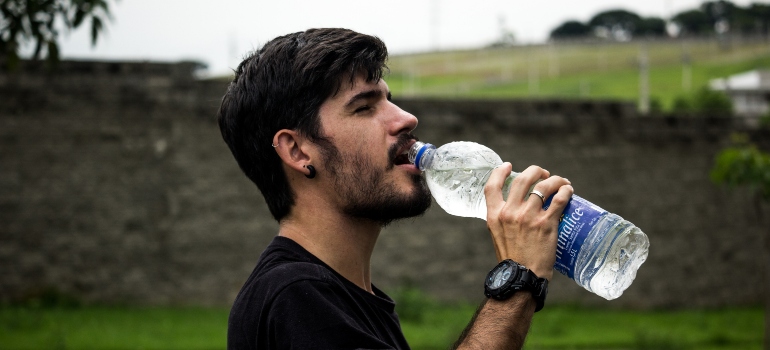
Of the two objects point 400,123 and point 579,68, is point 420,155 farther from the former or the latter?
point 579,68

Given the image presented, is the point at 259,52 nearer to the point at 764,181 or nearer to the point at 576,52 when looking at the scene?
the point at 764,181

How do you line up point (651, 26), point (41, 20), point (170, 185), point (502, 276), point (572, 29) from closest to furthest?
point (502, 276)
point (41, 20)
point (170, 185)
point (651, 26)
point (572, 29)

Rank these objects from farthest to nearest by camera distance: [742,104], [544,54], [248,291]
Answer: [544,54], [742,104], [248,291]

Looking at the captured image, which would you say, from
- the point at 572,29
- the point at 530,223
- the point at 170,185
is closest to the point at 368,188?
the point at 530,223

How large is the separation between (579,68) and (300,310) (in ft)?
155

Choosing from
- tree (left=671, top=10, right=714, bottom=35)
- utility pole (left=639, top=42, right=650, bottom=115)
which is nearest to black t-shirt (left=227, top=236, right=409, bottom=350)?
utility pole (left=639, top=42, right=650, bottom=115)

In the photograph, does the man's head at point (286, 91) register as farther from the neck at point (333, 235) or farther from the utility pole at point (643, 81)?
the utility pole at point (643, 81)

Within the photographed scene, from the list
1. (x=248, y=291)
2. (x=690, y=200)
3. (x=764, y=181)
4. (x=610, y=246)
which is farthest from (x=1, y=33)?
(x=690, y=200)

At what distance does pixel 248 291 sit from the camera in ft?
6.83

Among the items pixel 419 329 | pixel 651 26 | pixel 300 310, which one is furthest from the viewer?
pixel 651 26

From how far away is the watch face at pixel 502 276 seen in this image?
2.04 m

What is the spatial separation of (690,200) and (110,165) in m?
8.55

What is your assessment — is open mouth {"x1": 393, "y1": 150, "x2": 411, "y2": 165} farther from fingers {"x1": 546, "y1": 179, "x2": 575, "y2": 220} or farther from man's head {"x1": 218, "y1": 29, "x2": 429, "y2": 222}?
fingers {"x1": 546, "y1": 179, "x2": 575, "y2": 220}

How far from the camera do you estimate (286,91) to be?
2.24 meters
